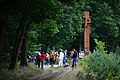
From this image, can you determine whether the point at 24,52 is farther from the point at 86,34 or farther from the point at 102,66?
the point at 102,66

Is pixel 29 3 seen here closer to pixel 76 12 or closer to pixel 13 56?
pixel 13 56

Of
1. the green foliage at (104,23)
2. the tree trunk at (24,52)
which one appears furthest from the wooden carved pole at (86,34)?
the green foliage at (104,23)

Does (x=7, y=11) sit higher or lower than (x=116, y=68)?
higher

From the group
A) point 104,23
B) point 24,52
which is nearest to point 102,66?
point 24,52

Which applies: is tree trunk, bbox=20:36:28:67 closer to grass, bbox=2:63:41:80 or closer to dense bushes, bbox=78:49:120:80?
grass, bbox=2:63:41:80

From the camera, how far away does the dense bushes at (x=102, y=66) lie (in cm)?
1769

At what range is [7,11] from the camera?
19359 mm

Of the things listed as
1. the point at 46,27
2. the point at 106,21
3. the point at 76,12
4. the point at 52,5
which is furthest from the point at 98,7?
the point at 52,5

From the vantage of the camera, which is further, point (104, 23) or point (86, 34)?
point (104, 23)

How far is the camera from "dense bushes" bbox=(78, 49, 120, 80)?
1769cm

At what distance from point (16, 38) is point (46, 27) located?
6.43 meters

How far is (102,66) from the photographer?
701 inches

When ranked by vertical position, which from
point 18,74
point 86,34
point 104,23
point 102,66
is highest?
point 102,66

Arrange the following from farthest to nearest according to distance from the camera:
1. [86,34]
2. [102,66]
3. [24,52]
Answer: [86,34] < [24,52] < [102,66]
